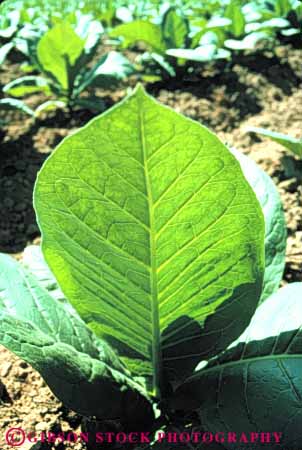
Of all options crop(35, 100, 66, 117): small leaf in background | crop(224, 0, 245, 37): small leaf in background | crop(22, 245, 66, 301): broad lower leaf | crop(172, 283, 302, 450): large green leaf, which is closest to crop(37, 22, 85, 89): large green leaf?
crop(35, 100, 66, 117): small leaf in background

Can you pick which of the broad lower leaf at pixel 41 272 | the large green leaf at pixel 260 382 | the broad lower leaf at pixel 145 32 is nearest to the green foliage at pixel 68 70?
the broad lower leaf at pixel 145 32

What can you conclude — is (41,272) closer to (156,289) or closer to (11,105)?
(156,289)

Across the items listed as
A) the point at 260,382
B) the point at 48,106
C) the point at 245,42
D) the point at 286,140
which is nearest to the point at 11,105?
the point at 48,106

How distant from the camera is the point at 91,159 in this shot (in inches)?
43.3

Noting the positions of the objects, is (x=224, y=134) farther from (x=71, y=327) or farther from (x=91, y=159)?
(x=91, y=159)

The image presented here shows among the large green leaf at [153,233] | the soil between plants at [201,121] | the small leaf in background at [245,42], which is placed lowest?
the soil between plants at [201,121]

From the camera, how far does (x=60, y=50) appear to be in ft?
10.6

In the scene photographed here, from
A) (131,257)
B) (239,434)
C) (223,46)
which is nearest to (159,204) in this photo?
(131,257)

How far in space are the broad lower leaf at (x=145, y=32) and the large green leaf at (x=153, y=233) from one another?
99.7 inches

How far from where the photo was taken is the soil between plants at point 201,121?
168 cm

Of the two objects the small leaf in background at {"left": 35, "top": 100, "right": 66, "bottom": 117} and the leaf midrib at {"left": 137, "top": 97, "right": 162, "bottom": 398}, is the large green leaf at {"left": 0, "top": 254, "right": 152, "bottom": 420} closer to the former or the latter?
the leaf midrib at {"left": 137, "top": 97, "right": 162, "bottom": 398}

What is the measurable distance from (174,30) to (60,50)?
2.37ft

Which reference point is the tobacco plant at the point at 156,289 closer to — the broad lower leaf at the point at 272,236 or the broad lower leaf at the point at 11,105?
the broad lower leaf at the point at 272,236

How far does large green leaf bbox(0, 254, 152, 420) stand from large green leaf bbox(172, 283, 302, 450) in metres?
0.16
